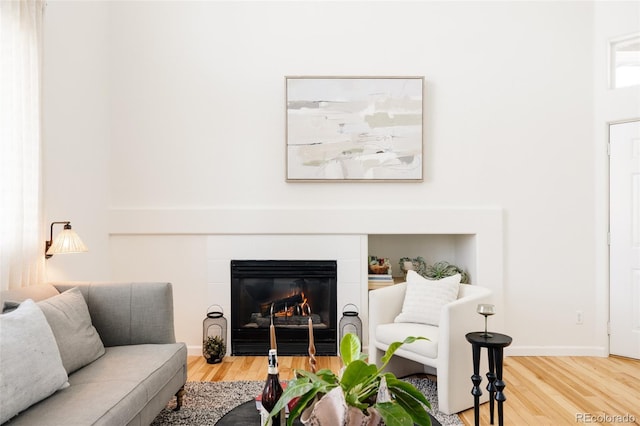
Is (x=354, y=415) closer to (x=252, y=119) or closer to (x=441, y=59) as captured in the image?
(x=252, y=119)

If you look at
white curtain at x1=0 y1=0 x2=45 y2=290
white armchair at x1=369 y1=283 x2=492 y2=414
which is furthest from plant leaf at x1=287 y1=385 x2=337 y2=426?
white curtain at x1=0 y1=0 x2=45 y2=290

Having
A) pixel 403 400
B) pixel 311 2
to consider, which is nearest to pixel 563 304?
pixel 403 400

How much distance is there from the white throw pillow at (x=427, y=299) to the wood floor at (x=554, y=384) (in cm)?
67

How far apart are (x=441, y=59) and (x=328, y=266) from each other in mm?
2091

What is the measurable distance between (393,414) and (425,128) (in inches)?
121

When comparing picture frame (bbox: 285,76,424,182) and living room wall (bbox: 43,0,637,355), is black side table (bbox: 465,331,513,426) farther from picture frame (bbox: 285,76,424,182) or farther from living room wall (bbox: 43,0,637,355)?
picture frame (bbox: 285,76,424,182)

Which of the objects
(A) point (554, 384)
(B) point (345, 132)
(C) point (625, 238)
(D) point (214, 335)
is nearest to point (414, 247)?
(B) point (345, 132)

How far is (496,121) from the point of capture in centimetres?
398

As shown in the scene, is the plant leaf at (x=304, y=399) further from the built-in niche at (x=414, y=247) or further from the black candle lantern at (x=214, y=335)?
the built-in niche at (x=414, y=247)

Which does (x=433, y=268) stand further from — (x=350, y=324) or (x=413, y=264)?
(x=350, y=324)

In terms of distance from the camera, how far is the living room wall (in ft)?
13.0

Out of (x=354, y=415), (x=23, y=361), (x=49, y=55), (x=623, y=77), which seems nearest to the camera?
(x=354, y=415)

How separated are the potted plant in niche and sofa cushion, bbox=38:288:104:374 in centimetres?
126

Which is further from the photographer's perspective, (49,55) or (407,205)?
(407,205)
